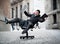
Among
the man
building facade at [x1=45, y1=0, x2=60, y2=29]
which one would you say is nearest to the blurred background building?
building facade at [x1=45, y1=0, x2=60, y2=29]

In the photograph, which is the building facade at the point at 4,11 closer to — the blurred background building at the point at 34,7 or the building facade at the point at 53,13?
the blurred background building at the point at 34,7

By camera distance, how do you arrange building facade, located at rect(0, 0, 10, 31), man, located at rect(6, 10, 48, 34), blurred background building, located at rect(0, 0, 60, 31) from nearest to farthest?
man, located at rect(6, 10, 48, 34), building facade, located at rect(0, 0, 10, 31), blurred background building, located at rect(0, 0, 60, 31)

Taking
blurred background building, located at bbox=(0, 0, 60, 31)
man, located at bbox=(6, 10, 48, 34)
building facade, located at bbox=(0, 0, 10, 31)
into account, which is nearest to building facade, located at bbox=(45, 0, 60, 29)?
blurred background building, located at bbox=(0, 0, 60, 31)

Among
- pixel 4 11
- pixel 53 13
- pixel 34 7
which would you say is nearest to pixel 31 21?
pixel 4 11

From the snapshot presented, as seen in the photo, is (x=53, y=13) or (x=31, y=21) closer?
(x=31, y=21)

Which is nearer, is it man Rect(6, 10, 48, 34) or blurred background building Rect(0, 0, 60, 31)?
man Rect(6, 10, 48, 34)

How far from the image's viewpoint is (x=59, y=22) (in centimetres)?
1814

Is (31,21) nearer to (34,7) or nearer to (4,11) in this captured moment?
(4,11)

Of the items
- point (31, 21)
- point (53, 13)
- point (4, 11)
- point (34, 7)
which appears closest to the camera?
point (31, 21)

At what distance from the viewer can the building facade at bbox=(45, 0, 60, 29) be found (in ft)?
60.0

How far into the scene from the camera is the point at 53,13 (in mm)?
19188

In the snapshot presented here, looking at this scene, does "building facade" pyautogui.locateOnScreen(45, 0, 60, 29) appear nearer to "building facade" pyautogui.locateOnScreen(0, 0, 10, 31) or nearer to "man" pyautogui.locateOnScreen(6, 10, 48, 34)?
"building facade" pyautogui.locateOnScreen(0, 0, 10, 31)

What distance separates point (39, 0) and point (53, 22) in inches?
282

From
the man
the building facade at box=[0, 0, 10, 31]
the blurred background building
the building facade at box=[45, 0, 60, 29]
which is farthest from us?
the building facade at box=[45, 0, 60, 29]
